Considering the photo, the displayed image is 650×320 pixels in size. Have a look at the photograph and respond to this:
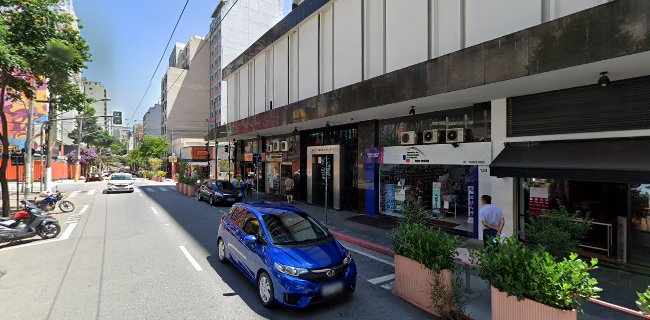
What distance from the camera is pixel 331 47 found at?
14.3 m

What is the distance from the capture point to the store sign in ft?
30.6

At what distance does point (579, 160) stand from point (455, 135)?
3687 millimetres

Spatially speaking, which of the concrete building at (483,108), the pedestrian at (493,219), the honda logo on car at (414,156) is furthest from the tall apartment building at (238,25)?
the pedestrian at (493,219)

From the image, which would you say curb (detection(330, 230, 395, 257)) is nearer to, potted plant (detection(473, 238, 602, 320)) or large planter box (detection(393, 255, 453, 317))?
large planter box (detection(393, 255, 453, 317))

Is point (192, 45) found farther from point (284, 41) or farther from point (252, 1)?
point (284, 41)

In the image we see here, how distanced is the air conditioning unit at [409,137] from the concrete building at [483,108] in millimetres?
41

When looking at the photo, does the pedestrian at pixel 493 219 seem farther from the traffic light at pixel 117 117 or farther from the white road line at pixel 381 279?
the traffic light at pixel 117 117

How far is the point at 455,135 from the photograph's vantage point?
1021cm

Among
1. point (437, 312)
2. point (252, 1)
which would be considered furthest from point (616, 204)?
point (252, 1)

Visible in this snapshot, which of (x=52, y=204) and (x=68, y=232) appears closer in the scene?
(x=68, y=232)

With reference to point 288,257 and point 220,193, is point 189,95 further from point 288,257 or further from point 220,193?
point 288,257

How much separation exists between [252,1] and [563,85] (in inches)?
2258

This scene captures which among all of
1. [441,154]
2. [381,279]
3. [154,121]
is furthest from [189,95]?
[381,279]

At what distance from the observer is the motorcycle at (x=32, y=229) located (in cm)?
846
